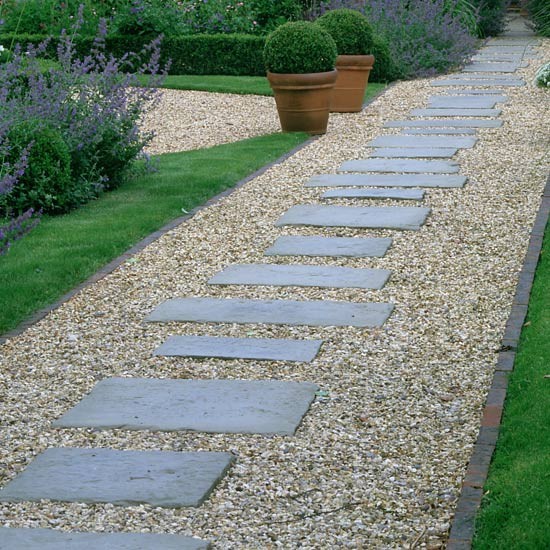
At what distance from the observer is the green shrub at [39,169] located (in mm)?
6992

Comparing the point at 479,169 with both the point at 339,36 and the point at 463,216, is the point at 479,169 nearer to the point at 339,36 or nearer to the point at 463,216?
the point at 463,216

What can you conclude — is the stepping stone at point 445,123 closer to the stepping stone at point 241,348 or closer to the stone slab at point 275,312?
the stone slab at point 275,312

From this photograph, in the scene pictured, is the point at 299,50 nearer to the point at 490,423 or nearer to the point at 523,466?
the point at 490,423

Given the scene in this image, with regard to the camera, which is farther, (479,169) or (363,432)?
(479,169)

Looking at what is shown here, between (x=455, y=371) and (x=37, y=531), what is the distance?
6.40ft

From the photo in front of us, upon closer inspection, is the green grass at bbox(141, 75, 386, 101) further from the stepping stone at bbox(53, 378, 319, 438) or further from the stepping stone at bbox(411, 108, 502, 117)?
the stepping stone at bbox(53, 378, 319, 438)

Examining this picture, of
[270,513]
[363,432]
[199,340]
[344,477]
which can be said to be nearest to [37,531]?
[270,513]

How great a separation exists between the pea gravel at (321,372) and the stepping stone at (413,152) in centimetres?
122

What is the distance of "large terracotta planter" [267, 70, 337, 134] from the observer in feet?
31.9

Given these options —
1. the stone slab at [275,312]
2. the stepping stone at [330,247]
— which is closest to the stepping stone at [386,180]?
the stepping stone at [330,247]

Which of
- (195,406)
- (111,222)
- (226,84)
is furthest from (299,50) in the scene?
(195,406)

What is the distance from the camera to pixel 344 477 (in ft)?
11.5

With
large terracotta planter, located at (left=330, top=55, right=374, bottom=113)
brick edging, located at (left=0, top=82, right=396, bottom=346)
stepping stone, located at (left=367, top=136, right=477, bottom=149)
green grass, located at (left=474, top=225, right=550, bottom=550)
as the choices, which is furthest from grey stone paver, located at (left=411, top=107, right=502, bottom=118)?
green grass, located at (left=474, top=225, right=550, bottom=550)

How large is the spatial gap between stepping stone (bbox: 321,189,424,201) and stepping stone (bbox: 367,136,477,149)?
1.79 m
